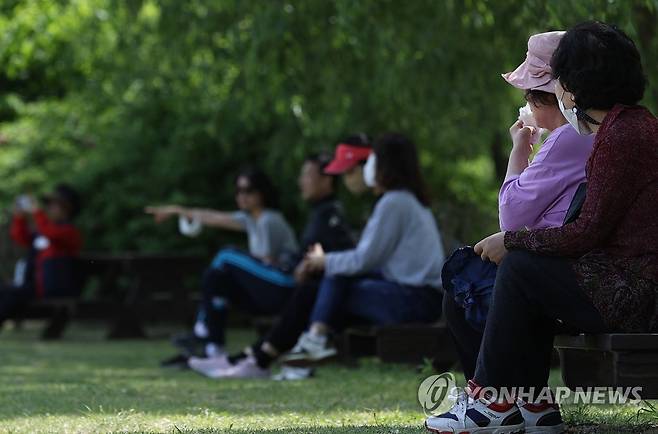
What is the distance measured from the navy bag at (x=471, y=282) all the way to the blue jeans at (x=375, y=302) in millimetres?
3309

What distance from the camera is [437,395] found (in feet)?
18.6

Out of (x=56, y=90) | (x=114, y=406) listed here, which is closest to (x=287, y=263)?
(x=114, y=406)

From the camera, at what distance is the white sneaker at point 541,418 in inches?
182

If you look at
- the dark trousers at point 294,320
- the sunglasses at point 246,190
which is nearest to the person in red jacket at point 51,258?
the sunglasses at point 246,190

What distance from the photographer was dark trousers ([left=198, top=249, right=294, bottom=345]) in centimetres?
943

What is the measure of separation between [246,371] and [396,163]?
5.46 feet

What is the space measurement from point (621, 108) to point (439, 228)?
17.0 ft

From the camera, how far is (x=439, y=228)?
9.49m

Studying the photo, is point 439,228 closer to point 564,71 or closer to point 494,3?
point 494,3

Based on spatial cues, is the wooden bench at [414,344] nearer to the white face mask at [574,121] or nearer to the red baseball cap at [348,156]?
the red baseball cap at [348,156]

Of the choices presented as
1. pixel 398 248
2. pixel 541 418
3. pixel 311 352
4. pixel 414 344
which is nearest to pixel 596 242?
pixel 541 418

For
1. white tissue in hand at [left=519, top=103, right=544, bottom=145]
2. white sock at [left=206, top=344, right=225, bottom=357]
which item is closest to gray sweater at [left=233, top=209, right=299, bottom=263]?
white sock at [left=206, top=344, right=225, bottom=357]

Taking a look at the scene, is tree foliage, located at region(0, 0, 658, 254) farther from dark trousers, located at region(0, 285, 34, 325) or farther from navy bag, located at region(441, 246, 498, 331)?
navy bag, located at region(441, 246, 498, 331)

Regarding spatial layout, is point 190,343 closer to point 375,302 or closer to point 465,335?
point 375,302
